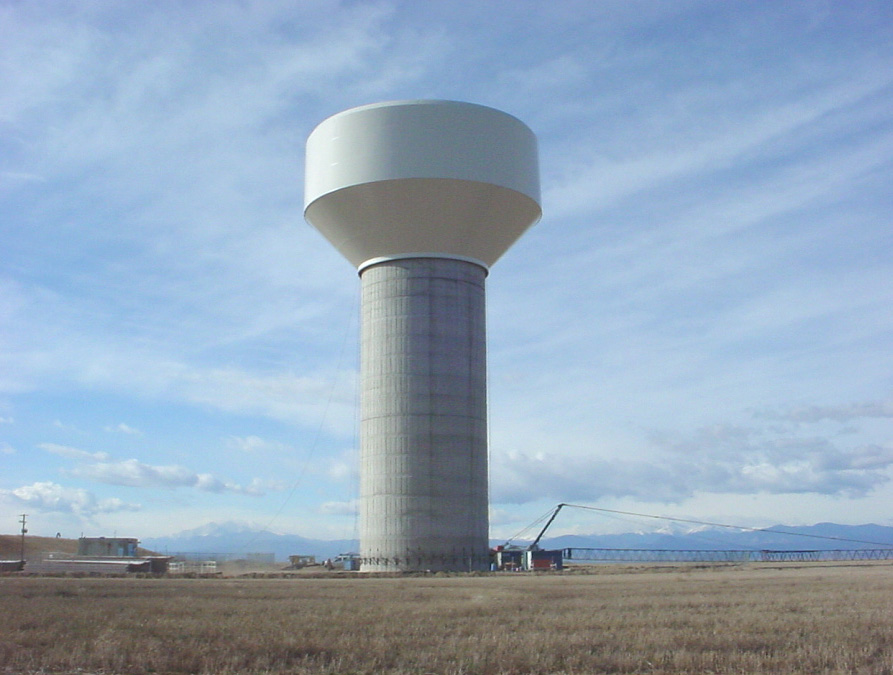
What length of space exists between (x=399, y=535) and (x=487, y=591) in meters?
17.2

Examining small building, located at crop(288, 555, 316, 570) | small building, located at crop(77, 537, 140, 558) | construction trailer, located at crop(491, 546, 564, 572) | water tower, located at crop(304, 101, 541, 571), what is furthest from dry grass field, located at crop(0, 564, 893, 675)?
small building, located at crop(77, 537, 140, 558)

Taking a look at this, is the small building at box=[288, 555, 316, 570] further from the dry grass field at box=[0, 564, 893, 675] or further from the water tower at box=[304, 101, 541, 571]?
the dry grass field at box=[0, 564, 893, 675]

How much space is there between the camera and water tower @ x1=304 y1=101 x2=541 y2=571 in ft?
138

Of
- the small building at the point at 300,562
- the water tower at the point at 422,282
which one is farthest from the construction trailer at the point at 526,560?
the small building at the point at 300,562

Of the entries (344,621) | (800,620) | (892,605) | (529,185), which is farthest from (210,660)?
(529,185)

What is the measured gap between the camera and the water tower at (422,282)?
138ft

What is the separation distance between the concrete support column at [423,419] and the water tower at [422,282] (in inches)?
2.2

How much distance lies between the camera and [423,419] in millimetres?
43750

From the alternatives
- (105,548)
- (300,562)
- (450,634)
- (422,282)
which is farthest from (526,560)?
(450,634)

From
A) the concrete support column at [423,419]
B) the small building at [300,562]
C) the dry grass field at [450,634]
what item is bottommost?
the small building at [300,562]

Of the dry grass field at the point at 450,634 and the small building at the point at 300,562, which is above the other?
the dry grass field at the point at 450,634

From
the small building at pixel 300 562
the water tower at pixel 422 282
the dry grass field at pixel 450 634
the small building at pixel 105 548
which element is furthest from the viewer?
the small building at pixel 105 548

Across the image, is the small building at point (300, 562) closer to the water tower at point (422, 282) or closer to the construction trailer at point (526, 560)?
the water tower at point (422, 282)

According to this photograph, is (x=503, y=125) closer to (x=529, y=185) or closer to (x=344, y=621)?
(x=529, y=185)
